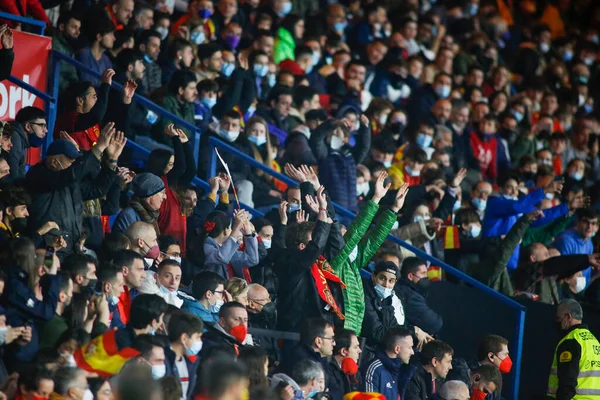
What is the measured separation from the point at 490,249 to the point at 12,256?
609 cm

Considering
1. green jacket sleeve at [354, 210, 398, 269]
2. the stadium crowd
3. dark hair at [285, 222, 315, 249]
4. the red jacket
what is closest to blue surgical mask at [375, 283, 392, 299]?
the stadium crowd

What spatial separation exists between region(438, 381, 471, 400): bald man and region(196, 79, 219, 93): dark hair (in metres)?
4.25

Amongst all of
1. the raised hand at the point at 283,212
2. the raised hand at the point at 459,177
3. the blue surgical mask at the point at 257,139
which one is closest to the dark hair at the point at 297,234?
the raised hand at the point at 283,212

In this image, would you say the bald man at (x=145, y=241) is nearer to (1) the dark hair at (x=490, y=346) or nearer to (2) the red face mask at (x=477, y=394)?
(2) the red face mask at (x=477, y=394)

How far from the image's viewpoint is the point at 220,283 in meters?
8.58

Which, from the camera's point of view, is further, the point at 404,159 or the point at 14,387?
the point at 404,159

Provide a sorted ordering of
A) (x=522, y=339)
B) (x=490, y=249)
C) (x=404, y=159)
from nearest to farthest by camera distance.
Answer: (x=522, y=339)
(x=490, y=249)
(x=404, y=159)

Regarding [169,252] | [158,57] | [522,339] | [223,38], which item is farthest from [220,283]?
[223,38]

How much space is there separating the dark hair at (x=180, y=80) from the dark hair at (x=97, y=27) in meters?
0.77

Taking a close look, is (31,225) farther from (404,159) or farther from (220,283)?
(404,159)

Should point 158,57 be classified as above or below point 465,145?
above

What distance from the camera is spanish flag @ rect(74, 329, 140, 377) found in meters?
7.03

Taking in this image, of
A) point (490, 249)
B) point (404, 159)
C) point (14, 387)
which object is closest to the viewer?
point (14, 387)

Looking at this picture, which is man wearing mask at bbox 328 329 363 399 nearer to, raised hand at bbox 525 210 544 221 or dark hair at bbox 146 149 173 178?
dark hair at bbox 146 149 173 178
